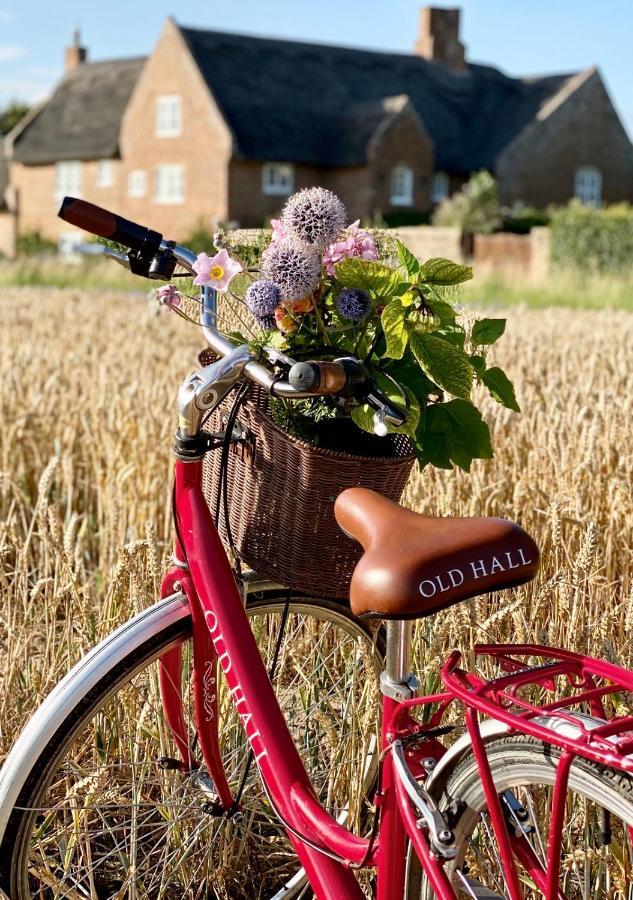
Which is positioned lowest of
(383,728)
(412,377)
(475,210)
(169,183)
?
(383,728)

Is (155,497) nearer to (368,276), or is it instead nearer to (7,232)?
(368,276)

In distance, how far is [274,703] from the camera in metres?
2.05

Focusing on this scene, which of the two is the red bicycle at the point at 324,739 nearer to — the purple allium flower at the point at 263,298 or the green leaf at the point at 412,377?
the purple allium flower at the point at 263,298

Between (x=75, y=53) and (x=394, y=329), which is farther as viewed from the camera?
(x=75, y=53)

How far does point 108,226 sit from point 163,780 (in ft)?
3.73

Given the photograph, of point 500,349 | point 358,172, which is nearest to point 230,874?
point 500,349

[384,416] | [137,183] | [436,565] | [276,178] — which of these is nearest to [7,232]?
[137,183]

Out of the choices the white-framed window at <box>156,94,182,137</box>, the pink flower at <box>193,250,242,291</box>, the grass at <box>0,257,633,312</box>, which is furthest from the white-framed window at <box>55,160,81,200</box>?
the pink flower at <box>193,250,242,291</box>

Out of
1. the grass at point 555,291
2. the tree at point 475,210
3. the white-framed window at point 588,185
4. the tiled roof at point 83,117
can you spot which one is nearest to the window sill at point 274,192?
the tree at point 475,210

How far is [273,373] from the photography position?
6.44ft

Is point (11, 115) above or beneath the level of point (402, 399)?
above

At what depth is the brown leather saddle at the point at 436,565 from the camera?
170 centimetres

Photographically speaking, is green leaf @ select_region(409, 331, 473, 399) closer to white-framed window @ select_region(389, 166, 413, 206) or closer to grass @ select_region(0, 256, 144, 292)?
grass @ select_region(0, 256, 144, 292)

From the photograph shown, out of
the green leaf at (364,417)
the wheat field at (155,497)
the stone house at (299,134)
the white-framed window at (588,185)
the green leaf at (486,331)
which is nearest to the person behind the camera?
the green leaf at (364,417)
